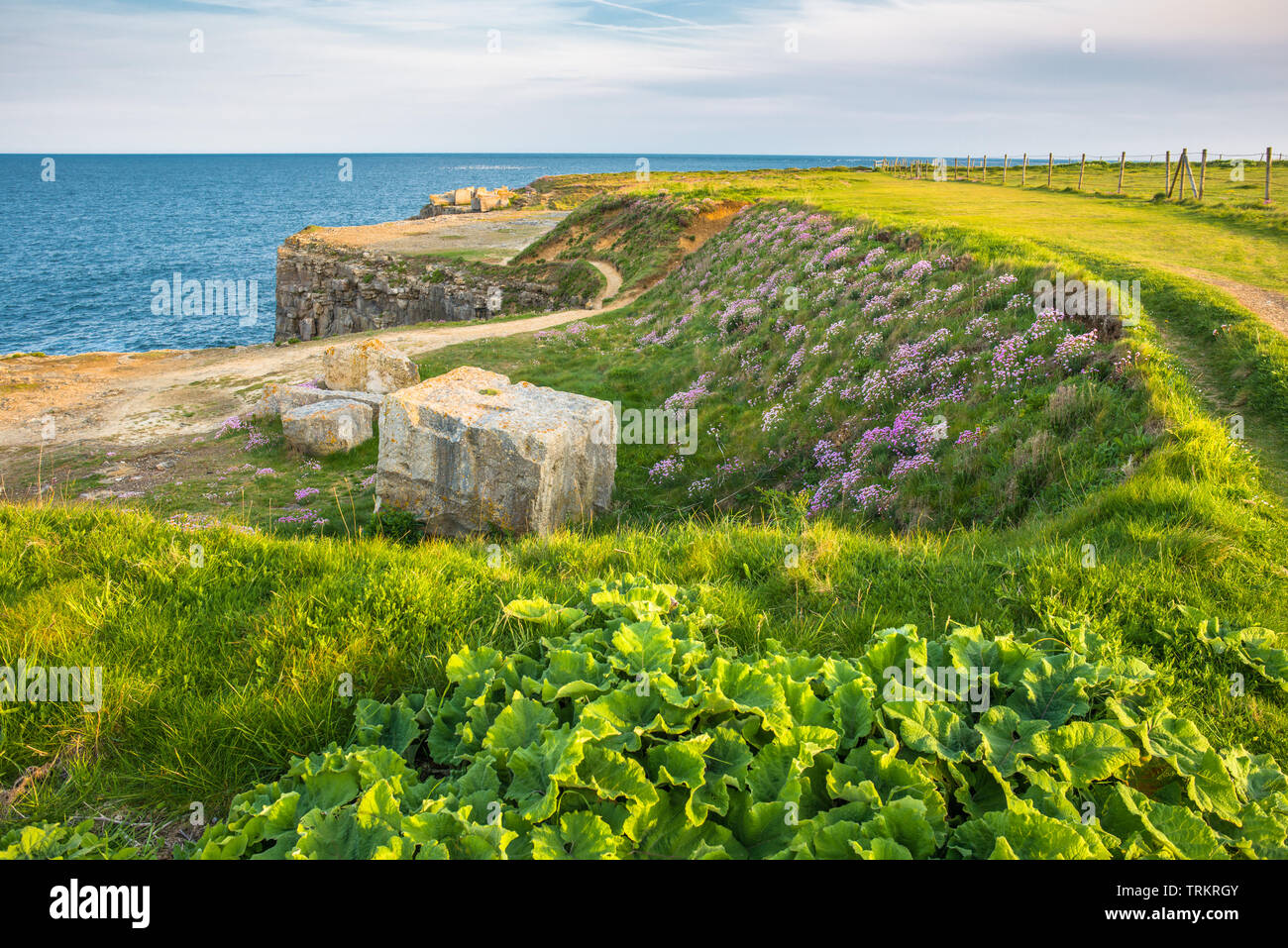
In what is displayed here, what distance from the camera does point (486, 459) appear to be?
1273 centimetres

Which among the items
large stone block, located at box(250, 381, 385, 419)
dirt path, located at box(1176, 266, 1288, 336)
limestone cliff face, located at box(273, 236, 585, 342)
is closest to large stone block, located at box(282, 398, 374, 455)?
large stone block, located at box(250, 381, 385, 419)

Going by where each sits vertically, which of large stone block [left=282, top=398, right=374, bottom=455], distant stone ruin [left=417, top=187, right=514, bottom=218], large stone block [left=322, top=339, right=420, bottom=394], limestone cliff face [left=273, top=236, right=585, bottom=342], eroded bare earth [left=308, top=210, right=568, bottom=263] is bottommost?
large stone block [left=282, top=398, right=374, bottom=455]

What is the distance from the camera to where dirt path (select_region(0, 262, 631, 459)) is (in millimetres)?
22406

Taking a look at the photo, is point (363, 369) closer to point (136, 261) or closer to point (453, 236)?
point (453, 236)

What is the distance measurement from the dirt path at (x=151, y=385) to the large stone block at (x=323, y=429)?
478cm

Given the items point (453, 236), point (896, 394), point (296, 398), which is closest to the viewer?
point (896, 394)

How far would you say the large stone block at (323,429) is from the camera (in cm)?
1886

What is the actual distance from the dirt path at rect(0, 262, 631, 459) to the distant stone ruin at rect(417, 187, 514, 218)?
6507cm

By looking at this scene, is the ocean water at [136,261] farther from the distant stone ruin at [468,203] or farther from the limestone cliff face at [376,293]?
the distant stone ruin at [468,203]

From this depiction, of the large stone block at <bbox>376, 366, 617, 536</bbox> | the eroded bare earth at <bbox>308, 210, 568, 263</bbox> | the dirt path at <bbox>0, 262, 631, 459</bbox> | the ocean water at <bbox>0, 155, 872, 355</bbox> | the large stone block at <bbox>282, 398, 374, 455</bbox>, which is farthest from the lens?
the ocean water at <bbox>0, 155, 872, 355</bbox>

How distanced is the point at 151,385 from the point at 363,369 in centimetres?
1050

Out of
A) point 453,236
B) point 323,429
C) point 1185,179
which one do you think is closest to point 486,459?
point 323,429

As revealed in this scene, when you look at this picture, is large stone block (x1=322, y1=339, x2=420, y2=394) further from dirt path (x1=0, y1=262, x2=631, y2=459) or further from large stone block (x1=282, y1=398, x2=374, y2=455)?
large stone block (x1=282, y1=398, x2=374, y2=455)

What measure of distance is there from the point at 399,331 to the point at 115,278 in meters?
71.0
